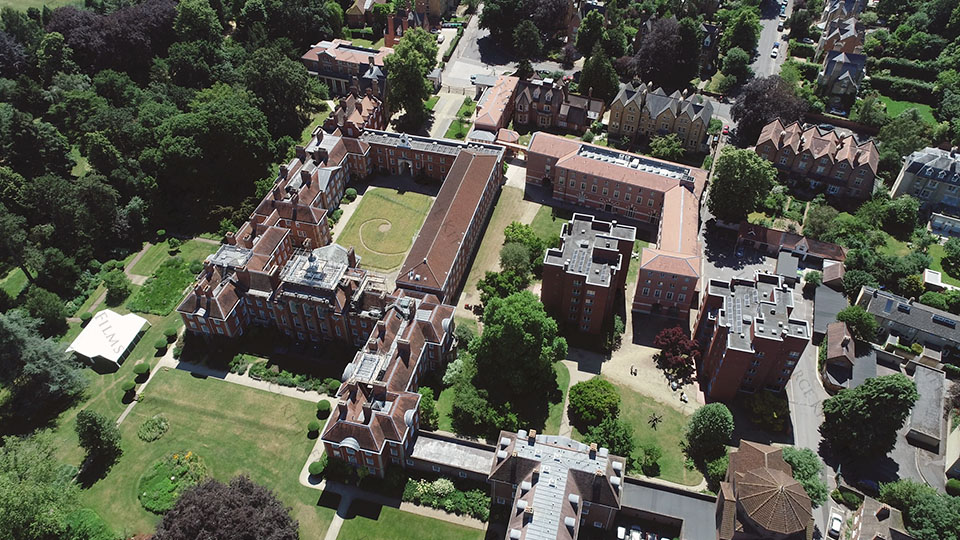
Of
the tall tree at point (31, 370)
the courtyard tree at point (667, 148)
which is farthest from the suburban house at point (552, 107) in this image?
the tall tree at point (31, 370)

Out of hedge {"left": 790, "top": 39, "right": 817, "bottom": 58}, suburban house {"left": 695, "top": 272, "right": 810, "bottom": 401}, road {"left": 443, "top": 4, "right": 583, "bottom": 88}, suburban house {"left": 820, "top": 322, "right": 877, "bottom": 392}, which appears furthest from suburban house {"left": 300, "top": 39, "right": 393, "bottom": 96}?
hedge {"left": 790, "top": 39, "right": 817, "bottom": 58}

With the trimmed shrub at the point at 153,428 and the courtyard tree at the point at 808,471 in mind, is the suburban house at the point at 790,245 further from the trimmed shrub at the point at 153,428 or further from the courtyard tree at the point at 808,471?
the trimmed shrub at the point at 153,428

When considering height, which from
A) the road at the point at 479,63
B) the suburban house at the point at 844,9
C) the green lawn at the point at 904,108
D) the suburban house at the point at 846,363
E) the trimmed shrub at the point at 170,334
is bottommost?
the trimmed shrub at the point at 170,334

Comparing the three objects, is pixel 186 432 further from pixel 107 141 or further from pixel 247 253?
pixel 107 141

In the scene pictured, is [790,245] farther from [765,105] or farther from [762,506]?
[762,506]

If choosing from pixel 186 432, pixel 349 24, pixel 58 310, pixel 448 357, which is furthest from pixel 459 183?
pixel 349 24

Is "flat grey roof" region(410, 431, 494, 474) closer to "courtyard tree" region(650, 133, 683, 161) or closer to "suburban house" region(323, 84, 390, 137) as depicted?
"suburban house" region(323, 84, 390, 137)

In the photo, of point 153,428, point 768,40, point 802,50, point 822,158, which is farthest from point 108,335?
point 768,40
